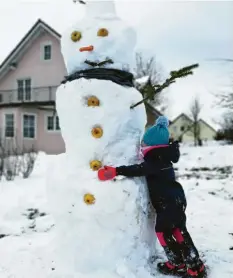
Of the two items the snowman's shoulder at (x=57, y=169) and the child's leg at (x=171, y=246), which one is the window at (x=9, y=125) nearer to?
the snowman's shoulder at (x=57, y=169)

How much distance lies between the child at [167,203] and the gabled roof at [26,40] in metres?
17.8

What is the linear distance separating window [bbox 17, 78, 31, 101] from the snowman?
1897cm

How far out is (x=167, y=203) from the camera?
3094mm

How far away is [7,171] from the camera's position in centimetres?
918

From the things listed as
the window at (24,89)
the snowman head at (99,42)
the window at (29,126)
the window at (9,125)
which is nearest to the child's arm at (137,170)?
the snowman head at (99,42)

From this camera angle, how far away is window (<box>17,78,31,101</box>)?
854 inches

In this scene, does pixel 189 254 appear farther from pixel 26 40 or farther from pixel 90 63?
pixel 26 40

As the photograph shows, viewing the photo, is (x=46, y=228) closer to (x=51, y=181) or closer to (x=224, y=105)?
(x=51, y=181)

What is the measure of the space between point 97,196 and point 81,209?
0.19 m

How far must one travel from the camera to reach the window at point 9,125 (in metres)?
20.7

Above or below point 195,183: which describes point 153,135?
above

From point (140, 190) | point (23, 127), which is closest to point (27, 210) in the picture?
point (140, 190)

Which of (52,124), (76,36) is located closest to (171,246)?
(76,36)

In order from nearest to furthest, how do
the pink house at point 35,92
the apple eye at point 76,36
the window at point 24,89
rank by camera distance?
the apple eye at point 76,36
the pink house at point 35,92
the window at point 24,89
